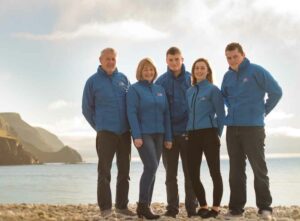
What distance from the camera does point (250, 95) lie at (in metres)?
8.09

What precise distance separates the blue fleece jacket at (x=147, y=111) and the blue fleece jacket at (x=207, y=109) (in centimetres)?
41

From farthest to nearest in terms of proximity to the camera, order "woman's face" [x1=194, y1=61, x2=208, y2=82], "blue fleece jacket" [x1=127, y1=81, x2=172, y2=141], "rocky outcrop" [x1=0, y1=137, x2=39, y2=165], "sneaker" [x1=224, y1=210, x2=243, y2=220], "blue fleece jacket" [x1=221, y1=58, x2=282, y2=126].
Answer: "rocky outcrop" [x1=0, y1=137, x2=39, y2=165], "sneaker" [x1=224, y1=210, x2=243, y2=220], "blue fleece jacket" [x1=221, y1=58, x2=282, y2=126], "woman's face" [x1=194, y1=61, x2=208, y2=82], "blue fleece jacket" [x1=127, y1=81, x2=172, y2=141]

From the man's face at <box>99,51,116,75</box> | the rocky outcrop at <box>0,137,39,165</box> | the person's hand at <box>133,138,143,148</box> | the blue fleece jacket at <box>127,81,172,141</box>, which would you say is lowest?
the rocky outcrop at <box>0,137,39,165</box>

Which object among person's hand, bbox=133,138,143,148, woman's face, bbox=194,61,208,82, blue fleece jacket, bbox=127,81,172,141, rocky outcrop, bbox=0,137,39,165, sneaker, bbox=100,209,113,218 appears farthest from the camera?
rocky outcrop, bbox=0,137,39,165

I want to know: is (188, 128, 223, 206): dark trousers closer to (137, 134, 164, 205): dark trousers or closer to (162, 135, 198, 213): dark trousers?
(162, 135, 198, 213): dark trousers

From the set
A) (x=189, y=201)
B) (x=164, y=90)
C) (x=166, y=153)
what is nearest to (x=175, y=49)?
(x=164, y=90)

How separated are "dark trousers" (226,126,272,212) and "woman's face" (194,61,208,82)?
99cm

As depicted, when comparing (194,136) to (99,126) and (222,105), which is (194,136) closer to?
(222,105)

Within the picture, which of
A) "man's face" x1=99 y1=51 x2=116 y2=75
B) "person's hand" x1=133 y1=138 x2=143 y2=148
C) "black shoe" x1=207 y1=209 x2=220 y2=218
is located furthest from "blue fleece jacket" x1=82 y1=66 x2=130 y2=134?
"black shoe" x1=207 y1=209 x2=220 y2=218

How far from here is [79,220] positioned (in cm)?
771

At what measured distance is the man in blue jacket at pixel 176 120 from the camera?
8.15 meters

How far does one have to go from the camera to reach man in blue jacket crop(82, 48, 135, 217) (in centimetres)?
815

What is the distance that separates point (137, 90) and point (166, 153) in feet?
3.88

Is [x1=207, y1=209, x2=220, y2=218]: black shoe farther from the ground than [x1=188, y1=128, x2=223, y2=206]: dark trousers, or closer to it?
closer to it
